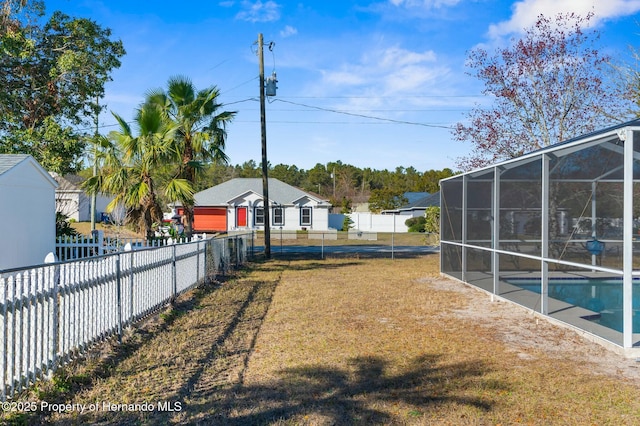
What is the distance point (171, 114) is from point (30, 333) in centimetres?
1138

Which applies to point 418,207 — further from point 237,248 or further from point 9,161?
point 9,161

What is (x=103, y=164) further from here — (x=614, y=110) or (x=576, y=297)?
(x=614, y=110)

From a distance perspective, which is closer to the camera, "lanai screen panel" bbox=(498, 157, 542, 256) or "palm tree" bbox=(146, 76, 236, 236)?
"lanai screen panel" bbox=(498, 157, 542, 256)

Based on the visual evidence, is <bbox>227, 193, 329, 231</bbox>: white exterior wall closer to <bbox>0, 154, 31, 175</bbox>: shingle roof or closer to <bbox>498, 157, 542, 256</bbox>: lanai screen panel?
<bbox>0, 154, 31, 175</bbox>: shingle roof

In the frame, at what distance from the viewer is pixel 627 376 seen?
5.48 meters

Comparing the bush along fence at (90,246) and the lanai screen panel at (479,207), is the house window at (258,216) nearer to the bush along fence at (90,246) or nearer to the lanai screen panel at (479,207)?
the bush along fence at (90,246)

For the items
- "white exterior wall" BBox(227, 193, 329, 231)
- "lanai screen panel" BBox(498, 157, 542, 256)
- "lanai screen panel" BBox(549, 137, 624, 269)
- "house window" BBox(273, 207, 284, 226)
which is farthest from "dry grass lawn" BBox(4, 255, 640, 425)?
"house window" BBox(273, 207, 284, 226)

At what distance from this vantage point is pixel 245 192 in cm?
3781

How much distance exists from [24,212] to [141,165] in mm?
3887

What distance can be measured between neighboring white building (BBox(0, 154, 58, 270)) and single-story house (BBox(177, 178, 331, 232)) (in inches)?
918

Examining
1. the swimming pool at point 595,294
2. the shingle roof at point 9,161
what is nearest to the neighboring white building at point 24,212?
the shingle roof at point 9,161

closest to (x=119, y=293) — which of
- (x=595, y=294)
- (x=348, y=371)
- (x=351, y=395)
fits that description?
(x=348, y=371)

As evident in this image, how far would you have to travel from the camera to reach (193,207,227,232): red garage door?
128ft

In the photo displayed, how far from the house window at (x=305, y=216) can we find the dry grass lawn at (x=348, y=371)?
2908 cm
